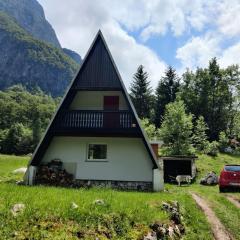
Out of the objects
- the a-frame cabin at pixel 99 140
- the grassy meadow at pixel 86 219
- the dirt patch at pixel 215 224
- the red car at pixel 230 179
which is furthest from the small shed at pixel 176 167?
the grassy meadow at pixel 86 219

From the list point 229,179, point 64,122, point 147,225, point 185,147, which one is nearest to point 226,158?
point 185,147

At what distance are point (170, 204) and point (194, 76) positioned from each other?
237ft

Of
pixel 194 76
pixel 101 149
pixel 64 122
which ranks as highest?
pixel 194 76

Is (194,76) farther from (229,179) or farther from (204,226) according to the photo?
(204,226)

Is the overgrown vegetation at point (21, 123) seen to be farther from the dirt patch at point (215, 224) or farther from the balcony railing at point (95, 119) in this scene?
the dirt patch at point (215, 224)

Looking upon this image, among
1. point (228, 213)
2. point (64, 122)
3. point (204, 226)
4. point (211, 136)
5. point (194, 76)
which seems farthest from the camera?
point (194, 76)

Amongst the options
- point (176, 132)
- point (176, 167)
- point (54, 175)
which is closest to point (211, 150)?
point (176, 132)

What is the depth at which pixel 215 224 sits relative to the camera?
51.8 ft

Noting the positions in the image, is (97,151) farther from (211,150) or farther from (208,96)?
(208,96)

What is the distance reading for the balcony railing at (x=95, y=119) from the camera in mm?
22828

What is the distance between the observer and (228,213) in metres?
17.3

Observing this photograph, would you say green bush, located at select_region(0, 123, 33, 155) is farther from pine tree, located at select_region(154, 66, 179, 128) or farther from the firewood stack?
the firewood stack

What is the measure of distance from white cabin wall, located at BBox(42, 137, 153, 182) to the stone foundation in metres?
0.20

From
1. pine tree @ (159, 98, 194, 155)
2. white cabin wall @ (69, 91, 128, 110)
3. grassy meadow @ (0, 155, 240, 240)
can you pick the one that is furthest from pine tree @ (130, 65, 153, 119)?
grassy meadow @ (0, 155, 240, 240)
